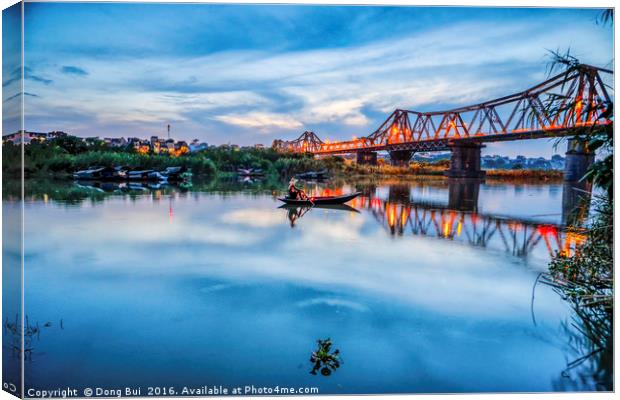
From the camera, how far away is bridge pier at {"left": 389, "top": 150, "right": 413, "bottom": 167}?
22.5 feet

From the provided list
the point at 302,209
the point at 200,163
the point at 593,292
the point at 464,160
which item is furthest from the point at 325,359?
the point at 200,163

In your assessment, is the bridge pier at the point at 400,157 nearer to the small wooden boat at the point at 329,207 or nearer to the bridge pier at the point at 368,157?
the bridge pier at the point at 368,157

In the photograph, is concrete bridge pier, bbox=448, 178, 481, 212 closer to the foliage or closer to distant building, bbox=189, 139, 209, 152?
distant building, bbox=189, 139, 209, 152

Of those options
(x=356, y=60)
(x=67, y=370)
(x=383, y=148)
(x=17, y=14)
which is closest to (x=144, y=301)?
(x=67, y=370)

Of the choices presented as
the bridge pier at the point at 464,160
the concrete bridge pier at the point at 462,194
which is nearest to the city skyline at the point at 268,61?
the bridge pier at the point at 464,160

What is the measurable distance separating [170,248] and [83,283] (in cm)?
141

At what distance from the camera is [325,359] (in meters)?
2.48

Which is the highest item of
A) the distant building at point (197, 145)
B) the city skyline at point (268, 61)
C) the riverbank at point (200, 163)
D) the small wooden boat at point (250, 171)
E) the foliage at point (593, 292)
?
the city skyline at point (268, 61)

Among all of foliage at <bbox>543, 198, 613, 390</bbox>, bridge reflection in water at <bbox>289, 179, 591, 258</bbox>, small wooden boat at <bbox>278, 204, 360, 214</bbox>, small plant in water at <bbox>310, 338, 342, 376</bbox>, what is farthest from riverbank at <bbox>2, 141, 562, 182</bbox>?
foliage at <bbox>543, 198, 613, 390</bbox>

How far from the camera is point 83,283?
364 cm

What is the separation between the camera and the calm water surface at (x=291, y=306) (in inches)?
93.7

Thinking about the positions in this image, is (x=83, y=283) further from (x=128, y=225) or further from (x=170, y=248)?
(x=128, y=225)

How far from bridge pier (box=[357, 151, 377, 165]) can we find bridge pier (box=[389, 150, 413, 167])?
275mm

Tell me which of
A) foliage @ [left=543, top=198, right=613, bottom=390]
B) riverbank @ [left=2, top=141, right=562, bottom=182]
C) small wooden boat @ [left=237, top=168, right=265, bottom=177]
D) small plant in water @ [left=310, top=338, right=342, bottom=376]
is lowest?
small plant in water @ [left=310, top=338, right=342, bottom=376]
